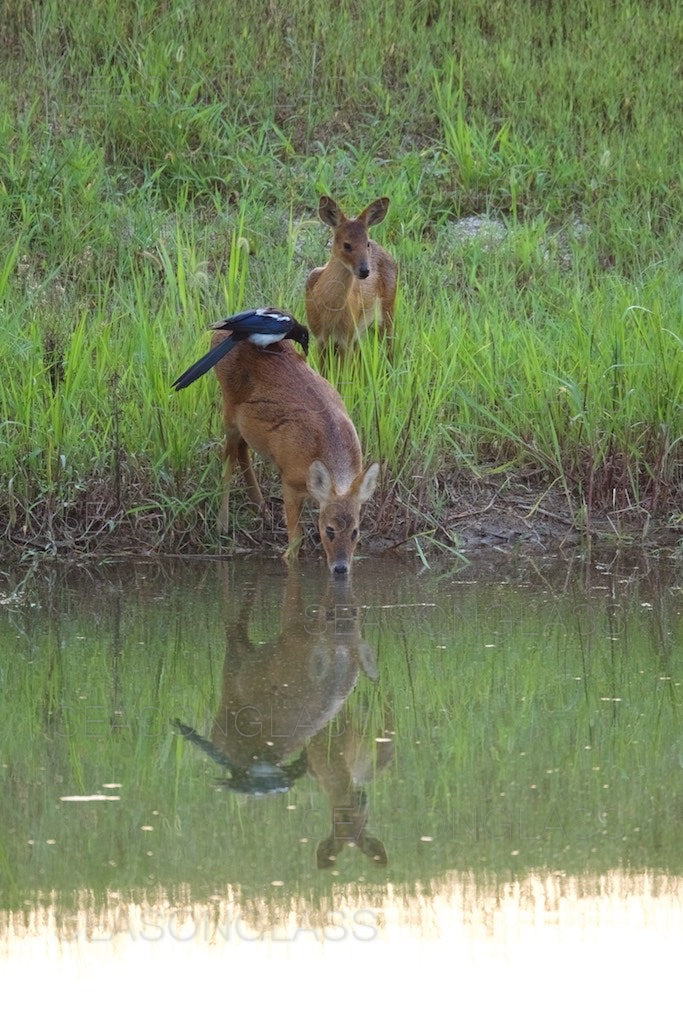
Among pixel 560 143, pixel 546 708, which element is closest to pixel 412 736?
pixel 546 708

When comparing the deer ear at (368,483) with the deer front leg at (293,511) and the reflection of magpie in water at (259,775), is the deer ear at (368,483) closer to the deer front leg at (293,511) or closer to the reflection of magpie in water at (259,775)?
the deer front leg at (293,511)

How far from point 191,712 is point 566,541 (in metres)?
3.23

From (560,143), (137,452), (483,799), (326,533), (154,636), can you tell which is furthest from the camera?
(560,143)

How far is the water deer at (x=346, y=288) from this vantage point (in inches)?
385

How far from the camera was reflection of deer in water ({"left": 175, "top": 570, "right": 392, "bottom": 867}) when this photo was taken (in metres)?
4.77

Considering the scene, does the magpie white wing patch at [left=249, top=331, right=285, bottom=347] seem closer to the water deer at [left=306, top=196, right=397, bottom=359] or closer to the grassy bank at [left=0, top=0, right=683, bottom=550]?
the grassy bank at [left=0, top=0, right=683, bottom=550]

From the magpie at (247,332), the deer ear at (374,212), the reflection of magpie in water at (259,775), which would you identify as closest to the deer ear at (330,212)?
the deer ear at (374,212)

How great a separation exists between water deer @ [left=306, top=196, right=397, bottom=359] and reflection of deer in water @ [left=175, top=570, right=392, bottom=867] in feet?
10.3

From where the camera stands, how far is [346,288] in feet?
32.3

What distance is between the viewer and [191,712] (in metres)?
5.55

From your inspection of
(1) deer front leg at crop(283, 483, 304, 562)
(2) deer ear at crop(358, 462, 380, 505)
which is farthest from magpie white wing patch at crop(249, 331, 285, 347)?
(2) deer ear at crop(358, 462, 380, 505)

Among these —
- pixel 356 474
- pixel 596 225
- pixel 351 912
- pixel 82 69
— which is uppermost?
pixel 82 69

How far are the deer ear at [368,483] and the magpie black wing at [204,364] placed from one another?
0.98 metres

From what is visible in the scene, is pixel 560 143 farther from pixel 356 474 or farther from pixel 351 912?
pixel 351 912
